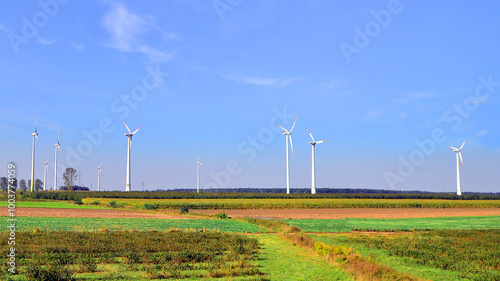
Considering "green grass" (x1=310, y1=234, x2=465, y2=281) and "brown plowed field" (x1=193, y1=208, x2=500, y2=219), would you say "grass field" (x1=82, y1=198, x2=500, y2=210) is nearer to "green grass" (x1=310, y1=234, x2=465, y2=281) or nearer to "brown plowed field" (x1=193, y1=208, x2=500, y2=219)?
"brown plowed field" (x1=193, y1=208, x2=500, y2=219)

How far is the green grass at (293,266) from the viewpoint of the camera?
2423cm

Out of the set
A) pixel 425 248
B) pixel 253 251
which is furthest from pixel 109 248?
pixel 425 248

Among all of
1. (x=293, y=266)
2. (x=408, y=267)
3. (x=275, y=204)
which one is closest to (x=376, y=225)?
(x=408, y=267)

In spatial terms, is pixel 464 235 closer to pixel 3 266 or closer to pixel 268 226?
pixel 268 226

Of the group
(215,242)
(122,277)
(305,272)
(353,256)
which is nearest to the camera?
(122,277)

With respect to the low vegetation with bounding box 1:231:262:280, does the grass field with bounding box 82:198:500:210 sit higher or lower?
lower

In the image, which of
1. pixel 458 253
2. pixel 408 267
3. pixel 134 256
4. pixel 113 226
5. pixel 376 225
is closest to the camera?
pixel 134 256

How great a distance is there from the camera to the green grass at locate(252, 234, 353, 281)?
24234mm

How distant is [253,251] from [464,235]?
2822cm

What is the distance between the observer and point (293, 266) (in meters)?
27.4

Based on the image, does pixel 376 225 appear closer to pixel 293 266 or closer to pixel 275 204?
pixel 293 266

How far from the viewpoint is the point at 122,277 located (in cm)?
2223

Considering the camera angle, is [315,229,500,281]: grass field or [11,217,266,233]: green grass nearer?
[315,229,500,281]: grass field

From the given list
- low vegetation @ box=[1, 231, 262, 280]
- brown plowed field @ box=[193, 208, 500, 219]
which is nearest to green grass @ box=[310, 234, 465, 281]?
low vegetation @ box=[1, 231, 262, 280]
